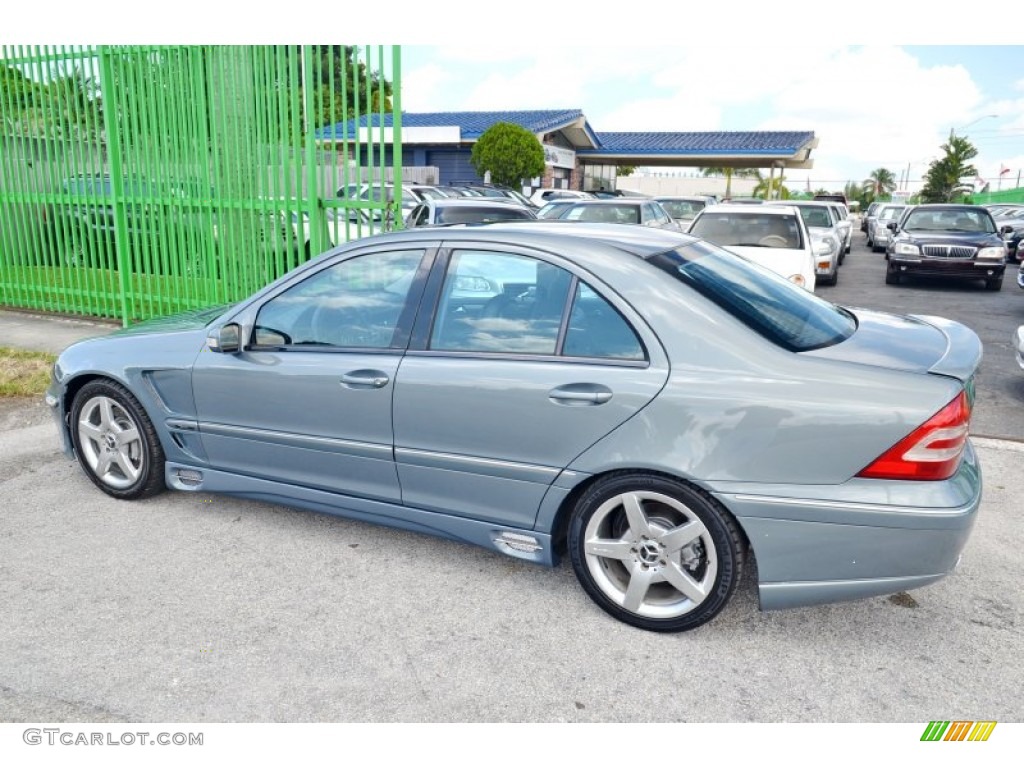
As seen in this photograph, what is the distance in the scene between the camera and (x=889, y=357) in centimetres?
301

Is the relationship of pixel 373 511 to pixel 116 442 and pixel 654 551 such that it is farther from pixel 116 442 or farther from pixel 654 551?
pixel 116 442

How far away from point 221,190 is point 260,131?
87 centimetres

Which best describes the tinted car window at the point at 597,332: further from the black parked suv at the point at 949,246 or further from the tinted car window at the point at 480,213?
the black parked suv at the point at 949,246

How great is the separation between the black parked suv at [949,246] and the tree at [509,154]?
59.0 ft

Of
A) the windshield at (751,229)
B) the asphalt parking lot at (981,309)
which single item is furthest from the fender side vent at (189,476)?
the windshield at (751,229)

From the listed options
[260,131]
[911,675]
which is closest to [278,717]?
[911,675]

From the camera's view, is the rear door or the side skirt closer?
the rear door

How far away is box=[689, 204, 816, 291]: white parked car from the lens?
9.97m

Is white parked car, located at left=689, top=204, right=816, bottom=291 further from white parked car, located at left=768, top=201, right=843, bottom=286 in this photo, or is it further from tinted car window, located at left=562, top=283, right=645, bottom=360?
tinted car window, located at left=562, top=283, right=645, bottom=360

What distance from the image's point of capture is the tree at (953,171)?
59.3m

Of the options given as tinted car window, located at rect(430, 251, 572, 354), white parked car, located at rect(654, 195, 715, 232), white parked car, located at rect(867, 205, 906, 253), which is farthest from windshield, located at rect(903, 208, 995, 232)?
tinted car window, located at rect(430, 251, 572, 354)
